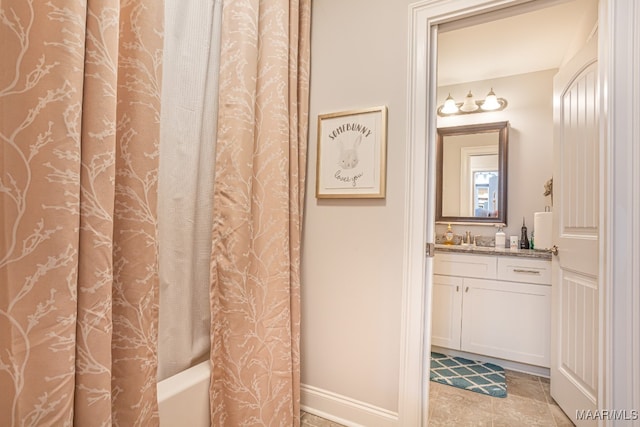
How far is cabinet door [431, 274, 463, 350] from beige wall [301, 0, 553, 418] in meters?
1.21

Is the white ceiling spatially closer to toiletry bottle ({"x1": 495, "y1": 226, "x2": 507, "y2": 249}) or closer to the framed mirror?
the framed mirror

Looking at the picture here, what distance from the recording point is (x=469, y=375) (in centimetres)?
238

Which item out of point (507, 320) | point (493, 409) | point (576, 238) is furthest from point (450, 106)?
point (493, 409)

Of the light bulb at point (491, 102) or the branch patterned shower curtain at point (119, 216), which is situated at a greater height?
the light bulb at point (491, 102)

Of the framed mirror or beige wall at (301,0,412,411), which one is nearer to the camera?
beige wall at (301,0,412,411)

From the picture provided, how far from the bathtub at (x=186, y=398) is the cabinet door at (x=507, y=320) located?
209cm

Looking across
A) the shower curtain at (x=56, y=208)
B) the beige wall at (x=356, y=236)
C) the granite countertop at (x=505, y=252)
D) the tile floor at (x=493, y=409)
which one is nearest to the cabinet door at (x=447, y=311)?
the granite countertop at (x=505, y=252)

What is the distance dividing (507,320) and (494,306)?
0.42ft

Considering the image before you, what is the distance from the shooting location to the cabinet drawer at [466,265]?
2.57 m

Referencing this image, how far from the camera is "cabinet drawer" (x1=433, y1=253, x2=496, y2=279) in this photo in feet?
8.43

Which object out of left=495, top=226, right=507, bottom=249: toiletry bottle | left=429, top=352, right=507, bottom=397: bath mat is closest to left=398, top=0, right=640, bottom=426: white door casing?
left=429, top=352, right=507, bottom=397: bath mat

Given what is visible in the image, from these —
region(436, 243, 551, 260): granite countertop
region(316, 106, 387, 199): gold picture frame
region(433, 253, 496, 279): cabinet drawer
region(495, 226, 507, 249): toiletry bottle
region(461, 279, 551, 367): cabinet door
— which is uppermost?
region(316, 106, 387, 199): gold picture frame

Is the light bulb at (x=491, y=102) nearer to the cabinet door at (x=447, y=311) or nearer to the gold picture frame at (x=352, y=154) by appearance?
the cabinet door at (x=447, y=311)

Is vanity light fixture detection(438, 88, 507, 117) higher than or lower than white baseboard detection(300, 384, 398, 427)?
higher
